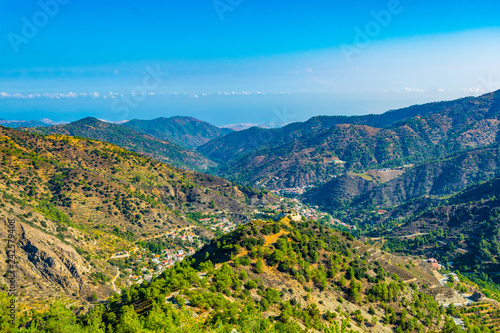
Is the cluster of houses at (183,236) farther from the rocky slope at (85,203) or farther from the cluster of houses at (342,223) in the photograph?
the cluster of houses at (342,223)

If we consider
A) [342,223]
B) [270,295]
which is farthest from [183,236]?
[342,223]

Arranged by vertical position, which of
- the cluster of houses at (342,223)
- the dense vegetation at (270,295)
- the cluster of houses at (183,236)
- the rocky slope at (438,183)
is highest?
the dense vegetation at (270,295)

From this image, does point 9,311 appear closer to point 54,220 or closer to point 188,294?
point 188,294

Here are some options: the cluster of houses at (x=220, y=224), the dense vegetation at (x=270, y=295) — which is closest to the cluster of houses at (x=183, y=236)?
the cluster of houses at (x=220, y=224)

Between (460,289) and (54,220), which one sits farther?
(54,220)

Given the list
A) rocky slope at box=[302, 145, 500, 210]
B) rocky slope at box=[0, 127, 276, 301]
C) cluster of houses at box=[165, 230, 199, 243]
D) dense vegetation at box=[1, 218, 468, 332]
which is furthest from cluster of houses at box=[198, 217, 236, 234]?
rocky slope at box=[302, 145, 500, 210]

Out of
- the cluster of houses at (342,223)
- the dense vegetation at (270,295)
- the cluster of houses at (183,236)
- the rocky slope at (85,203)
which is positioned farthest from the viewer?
the cluster of houses at (342,223)

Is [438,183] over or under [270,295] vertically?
under

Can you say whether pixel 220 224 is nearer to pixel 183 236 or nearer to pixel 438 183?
pixel 183 236

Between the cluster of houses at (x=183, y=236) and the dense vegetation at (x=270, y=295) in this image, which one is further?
the cluster of houses at (x=183, y=236)

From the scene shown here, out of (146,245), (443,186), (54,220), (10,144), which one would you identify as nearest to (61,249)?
(54,220)

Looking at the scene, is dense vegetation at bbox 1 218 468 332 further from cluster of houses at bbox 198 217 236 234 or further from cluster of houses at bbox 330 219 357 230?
cluster of houses at bbox 330 219 357 230
